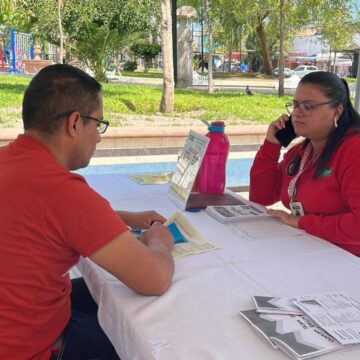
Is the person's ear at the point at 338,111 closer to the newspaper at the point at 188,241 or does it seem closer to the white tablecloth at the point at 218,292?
the white tablecloth at the point at 218,292

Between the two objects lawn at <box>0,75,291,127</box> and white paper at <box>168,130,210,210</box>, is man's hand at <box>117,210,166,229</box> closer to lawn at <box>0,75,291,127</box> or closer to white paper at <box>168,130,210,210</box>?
white paper at <box>168,130,210,210</box>

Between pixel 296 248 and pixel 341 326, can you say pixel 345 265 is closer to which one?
pixel 296 248

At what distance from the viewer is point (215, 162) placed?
7.58ft

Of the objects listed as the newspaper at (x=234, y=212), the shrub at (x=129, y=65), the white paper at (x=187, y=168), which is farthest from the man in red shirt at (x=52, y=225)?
the shrub at (x=129, y=65)

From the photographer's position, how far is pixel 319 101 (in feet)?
6.68

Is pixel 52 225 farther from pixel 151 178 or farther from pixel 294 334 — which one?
pixel 151 178

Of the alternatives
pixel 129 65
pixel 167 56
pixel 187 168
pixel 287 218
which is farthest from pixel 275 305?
pixel 129 65

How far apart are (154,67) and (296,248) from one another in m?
32.5

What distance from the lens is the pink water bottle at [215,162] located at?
2.26 meters

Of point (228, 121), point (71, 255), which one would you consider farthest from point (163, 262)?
point (228, 121)

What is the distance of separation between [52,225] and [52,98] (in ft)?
1.06

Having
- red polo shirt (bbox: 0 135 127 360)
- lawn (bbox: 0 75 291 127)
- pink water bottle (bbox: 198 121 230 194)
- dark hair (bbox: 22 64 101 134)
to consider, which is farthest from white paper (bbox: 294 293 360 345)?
lawn (bbox: 0 75 291 127)

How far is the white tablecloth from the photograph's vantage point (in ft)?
3.54

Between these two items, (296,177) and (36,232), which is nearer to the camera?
(36,232)
